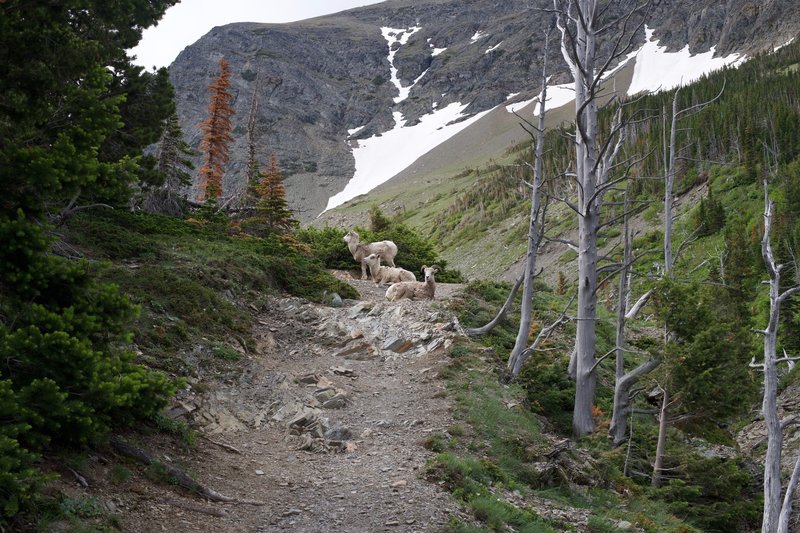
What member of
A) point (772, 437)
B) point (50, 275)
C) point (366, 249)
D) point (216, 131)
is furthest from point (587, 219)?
point (216, 131)

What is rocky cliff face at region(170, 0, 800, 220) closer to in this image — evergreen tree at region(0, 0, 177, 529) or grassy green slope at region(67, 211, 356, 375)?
grassy green slope at region(67, 211, 356, 375)

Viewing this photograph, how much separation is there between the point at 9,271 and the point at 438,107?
6738 inches

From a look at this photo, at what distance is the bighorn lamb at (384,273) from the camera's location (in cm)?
2011

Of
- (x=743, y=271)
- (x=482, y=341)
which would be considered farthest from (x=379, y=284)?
(x=743, y=271)

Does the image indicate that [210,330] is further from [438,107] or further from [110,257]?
[438,107]

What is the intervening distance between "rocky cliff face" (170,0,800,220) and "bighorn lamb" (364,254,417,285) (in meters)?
95.6

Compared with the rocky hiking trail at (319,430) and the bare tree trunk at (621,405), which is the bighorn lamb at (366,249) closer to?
the rocky hiking trail at (319,430)

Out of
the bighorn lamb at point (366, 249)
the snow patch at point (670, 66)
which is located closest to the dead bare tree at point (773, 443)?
the bighorn lamb at point (366, 249)

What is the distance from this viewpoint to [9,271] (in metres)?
5.36

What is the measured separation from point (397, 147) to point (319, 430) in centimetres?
14334

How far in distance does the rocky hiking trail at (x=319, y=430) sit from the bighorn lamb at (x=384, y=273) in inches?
176

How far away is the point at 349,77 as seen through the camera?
193875mm

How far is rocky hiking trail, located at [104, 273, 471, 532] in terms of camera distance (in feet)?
20.7

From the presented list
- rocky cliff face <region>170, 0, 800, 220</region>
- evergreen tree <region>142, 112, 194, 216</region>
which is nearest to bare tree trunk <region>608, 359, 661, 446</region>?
evergreen tree <region>142, 112, 194, 216</region>
